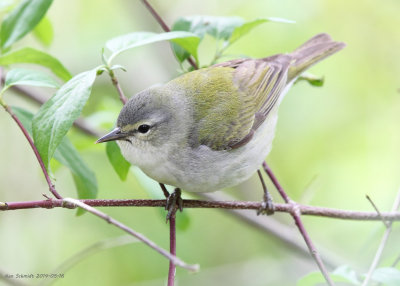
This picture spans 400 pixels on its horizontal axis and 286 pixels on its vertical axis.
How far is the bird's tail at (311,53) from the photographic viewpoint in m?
4.15

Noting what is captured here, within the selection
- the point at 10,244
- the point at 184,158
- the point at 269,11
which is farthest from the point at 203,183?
the point at 269,11

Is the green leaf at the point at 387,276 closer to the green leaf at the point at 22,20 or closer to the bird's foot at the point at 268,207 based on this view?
the bird's foot at the point at 268,207

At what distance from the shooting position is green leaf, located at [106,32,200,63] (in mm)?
2514

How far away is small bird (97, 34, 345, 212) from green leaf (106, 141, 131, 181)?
5cm

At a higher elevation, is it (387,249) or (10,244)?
(387,249)

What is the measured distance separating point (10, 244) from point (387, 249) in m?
3.37

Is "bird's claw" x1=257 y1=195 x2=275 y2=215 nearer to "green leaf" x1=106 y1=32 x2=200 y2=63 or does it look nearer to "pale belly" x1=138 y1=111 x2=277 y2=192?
"pale belly" x1=138 y1=111 x2=277 y2=192

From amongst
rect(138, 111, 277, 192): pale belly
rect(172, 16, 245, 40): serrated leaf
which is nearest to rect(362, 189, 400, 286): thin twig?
rect(138, 111, 277, 192): pale belly

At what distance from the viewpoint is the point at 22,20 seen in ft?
9.19

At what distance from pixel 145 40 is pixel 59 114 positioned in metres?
0.55

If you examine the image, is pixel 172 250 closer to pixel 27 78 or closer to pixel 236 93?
pixel 27 78

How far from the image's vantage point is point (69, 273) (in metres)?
4.91

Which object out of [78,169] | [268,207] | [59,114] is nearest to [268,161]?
[268,207]

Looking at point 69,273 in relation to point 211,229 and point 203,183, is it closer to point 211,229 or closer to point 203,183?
point 211,229
